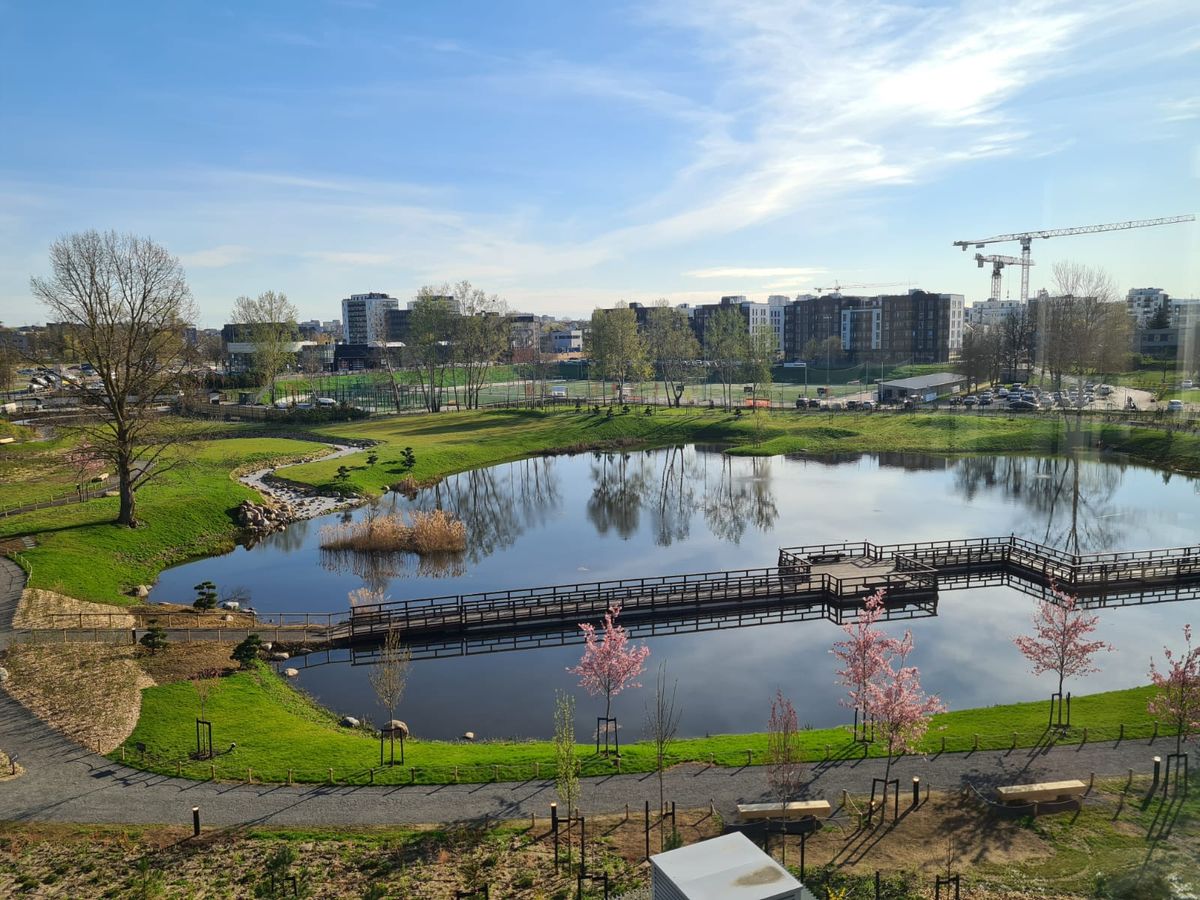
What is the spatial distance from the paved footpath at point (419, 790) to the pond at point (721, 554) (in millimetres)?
4637

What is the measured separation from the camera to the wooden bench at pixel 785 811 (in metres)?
18.1

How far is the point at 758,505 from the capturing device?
5581cm

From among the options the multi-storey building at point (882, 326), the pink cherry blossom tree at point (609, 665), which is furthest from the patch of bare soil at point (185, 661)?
the multi-storey building at point (882, 326)

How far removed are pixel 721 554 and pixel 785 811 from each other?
25.9 m

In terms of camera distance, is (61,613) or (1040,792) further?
(61,613)

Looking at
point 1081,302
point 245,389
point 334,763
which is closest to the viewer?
point 334,763

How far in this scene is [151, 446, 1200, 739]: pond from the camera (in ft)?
90.0

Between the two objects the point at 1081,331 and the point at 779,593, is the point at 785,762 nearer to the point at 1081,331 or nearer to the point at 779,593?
the point at 779,593

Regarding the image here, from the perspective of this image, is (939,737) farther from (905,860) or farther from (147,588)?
(147,588)

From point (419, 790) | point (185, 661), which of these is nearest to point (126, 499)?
point (185, 661)

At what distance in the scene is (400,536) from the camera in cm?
4594

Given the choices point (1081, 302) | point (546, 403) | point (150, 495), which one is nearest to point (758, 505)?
point (1081, 302)

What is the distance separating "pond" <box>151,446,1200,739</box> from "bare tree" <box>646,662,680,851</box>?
1.49 ft

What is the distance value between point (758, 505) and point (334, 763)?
38817 mm
